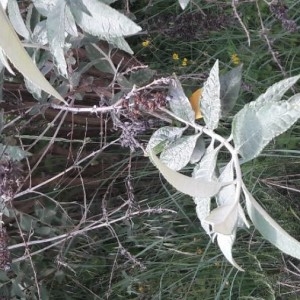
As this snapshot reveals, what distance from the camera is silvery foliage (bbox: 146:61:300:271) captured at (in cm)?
60

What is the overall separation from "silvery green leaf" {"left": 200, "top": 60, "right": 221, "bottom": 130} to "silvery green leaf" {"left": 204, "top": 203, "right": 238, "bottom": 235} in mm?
135

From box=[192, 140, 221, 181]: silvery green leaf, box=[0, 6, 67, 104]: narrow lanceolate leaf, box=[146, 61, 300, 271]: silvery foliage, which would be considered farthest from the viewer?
box=[192, 140, 221, 181]: silvery green leaf

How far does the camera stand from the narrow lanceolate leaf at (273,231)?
604 millimetres

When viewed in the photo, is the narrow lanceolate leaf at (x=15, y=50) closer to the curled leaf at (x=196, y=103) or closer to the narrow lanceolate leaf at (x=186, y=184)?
the narrow lanceolate leaf at (x=186, y=184)

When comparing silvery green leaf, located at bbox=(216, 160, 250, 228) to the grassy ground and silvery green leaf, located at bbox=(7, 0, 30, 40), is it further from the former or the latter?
the grassy ground

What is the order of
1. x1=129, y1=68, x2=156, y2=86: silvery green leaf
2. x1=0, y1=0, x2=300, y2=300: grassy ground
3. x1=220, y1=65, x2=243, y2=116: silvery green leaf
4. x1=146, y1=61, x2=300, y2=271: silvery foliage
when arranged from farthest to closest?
x1=0, y1=0, x2=300, y2=300: grassy ground, x1=129, y1=68, x2=156, y2=86: silvery green leaf, x1=220, y1=65, x2=243, y2=116: silvery green leaf, x1=146, y1=61, x2=300, y2=271: silvery foliage

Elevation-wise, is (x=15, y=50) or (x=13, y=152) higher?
(x=15, y=50)

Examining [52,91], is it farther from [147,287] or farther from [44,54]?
[147,287]

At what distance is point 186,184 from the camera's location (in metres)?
0.57

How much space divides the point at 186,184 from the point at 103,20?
27cm

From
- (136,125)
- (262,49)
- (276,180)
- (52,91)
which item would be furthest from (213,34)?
(52,91)

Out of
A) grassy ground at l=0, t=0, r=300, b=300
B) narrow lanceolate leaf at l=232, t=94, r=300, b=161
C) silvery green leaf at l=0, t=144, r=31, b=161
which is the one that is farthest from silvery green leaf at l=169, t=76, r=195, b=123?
grassy ground at l=0, t=0, r=300, b=300

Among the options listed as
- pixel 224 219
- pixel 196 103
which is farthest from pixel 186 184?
pixel 196 103

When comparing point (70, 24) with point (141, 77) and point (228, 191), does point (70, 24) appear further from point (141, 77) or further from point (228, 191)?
point (228, 191)
